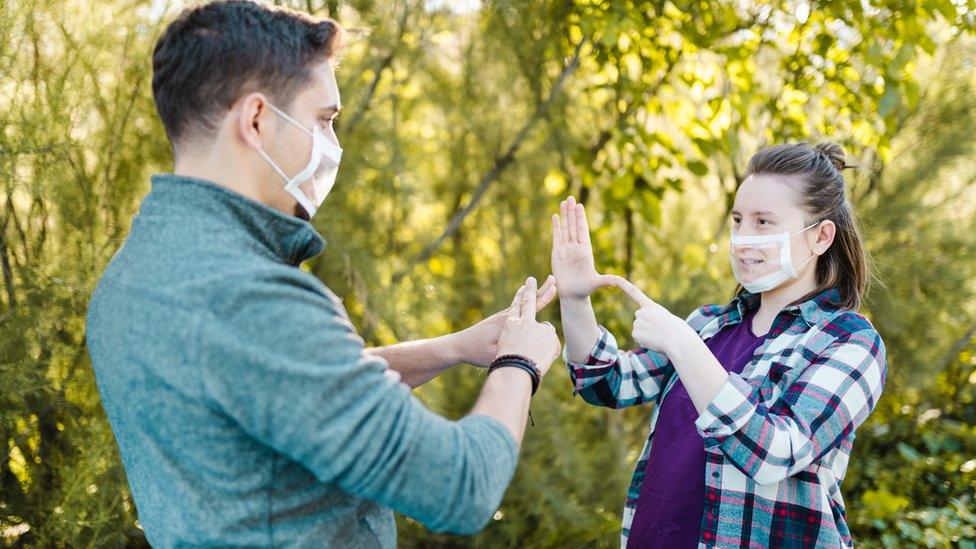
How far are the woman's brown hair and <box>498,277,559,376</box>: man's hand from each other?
75 centimetres

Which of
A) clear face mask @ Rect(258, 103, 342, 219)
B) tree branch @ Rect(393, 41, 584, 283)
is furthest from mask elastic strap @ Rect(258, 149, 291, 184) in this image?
tree branch @ Rect(393, 41, 584, 283)

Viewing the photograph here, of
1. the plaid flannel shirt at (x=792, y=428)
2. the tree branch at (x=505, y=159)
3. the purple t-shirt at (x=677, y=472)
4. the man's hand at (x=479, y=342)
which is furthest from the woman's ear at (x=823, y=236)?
the tree branch at (x=505, y=159)

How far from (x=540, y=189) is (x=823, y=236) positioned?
6.72 ft

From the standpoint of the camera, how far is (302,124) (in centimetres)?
135

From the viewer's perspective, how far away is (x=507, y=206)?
12.8ft

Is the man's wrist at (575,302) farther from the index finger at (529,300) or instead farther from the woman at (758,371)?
the index finger at (529,300)

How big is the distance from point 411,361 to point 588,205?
2209 millimetres

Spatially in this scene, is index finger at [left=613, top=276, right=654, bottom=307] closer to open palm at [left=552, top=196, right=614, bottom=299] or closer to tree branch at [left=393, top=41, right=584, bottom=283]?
open palm at [left=552, top=196, right=614, bottom=299]

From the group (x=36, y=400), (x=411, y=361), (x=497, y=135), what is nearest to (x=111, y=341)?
(x=411, y=361)

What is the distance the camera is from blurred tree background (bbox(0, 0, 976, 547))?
2391mm

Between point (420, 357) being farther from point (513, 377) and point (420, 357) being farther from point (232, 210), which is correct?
point (232, 210)

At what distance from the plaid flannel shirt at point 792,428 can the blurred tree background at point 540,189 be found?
1.36m

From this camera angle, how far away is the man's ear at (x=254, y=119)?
1.27 meters

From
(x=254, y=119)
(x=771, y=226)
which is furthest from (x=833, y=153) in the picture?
(x=254, y=119)
